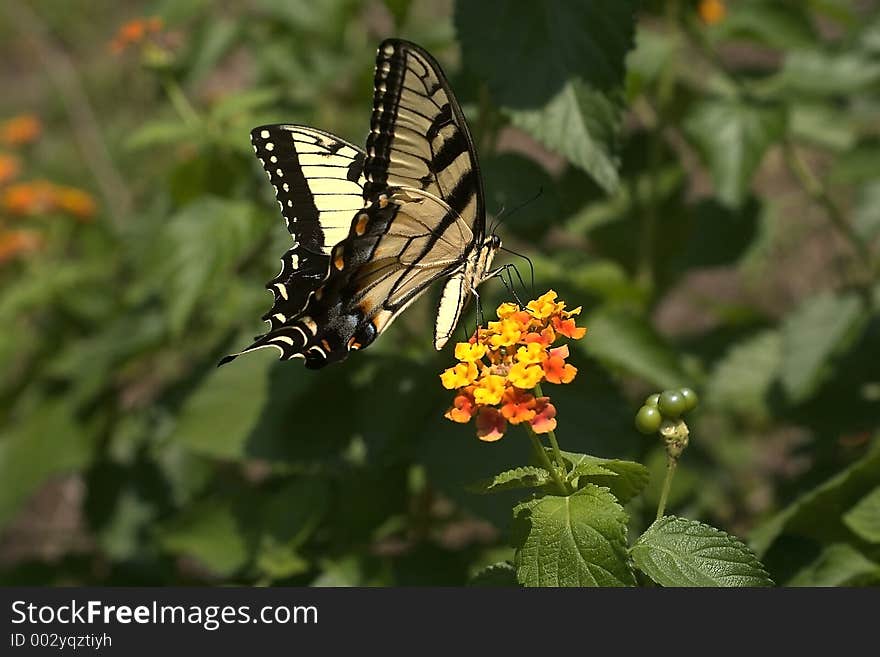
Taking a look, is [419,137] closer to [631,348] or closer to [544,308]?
[544,308]

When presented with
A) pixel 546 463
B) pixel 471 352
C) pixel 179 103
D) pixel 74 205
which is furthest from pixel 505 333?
pixel 74 205

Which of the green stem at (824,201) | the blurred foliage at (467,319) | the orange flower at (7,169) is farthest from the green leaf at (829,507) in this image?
the orange flower at (7,169)

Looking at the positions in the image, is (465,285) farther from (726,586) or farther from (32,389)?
(32,389)

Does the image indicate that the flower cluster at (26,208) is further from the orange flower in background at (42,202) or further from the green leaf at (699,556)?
the green leaf at (699,556)

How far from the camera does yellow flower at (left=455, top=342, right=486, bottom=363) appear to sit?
135 cm

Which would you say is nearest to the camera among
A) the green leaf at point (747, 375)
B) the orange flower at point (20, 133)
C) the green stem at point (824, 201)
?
the green stem at point (824, 201)

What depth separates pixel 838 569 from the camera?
70.0 inches

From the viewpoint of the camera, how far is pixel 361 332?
195 cm

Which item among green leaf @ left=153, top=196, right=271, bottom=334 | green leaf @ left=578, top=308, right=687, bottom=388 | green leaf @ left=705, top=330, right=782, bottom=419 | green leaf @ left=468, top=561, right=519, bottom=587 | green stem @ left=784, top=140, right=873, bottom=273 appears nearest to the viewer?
green leaf @ left=468, top=561, right=519, bottom=587

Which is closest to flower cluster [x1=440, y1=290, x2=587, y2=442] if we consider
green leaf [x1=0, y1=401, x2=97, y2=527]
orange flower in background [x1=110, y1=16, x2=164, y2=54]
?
orange flower in background [x1=110, y1=16, x2=164, y2=54]

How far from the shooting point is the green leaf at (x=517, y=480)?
1.33 metres

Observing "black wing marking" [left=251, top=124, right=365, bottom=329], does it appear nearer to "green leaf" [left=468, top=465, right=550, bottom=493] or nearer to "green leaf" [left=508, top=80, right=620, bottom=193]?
"green leaf" [left=508, top=80, right=620, bottom=193]

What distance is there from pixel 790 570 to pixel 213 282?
138 centimetres

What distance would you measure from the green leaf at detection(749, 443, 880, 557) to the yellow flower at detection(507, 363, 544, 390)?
74 centimetres
